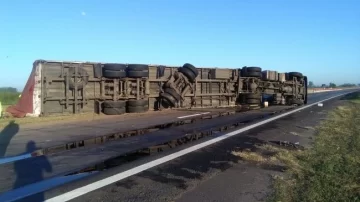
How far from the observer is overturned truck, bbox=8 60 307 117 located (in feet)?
51.5

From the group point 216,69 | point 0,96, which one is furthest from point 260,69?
point 0,96

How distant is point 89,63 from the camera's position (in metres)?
17.2

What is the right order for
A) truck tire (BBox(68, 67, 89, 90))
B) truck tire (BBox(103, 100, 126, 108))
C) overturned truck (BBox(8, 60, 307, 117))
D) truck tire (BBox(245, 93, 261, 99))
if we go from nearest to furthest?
overturned truck (BBox(8, 60, 307, 117)) → truck tire (BBox(68, 67, 89, 90)) → truck tire (BBox(103, 100, 126, 108)) → truck tire (BBox(245, 93, 261, 99))

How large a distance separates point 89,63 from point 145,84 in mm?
3299

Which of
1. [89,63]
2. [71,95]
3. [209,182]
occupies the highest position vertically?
[89,63]

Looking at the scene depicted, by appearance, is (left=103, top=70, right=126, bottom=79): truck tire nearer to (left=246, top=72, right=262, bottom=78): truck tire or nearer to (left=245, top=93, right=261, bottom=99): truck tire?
(left=245, top=93, right=261, bottom=99): truck tire

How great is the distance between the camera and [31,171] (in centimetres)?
598

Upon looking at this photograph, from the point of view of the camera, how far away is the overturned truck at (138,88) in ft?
51.5

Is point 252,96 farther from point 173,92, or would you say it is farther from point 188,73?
point 173,92

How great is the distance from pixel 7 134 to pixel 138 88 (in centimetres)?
875

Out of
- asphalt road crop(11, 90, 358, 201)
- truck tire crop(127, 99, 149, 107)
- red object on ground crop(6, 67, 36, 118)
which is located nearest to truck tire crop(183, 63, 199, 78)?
truck tire crop(127, 99, 149, 107)

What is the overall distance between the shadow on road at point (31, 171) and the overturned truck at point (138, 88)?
9167mm

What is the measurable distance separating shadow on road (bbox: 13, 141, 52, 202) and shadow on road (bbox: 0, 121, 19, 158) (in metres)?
1.04

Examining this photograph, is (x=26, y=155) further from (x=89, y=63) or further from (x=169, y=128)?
(x=89, y=63)
